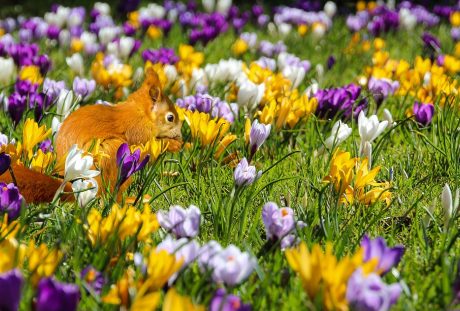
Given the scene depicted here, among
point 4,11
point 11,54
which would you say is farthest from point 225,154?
point 4,11

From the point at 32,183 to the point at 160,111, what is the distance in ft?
3.19

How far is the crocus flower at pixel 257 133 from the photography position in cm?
292

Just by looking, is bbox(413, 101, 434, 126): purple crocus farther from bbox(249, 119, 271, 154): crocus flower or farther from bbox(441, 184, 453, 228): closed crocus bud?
bbox(441, 184, 453, 228): closed crocus bud

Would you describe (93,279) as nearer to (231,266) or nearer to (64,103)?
(231,266)

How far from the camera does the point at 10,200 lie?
2.16 m

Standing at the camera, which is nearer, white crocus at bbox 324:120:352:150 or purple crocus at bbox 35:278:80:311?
purple crocus at bbox 35:278:80:311

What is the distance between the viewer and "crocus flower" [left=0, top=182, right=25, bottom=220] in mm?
2152

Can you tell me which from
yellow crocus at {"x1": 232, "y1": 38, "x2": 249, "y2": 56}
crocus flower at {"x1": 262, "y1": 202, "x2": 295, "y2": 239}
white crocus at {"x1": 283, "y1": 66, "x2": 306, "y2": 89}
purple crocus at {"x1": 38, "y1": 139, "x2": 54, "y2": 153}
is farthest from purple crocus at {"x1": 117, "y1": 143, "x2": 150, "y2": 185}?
yellow crocus at {"x1": 232, "y1": 38, "x2": 249, "y2": 56}

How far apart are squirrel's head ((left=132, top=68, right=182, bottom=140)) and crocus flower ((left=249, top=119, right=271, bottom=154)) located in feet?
1.73

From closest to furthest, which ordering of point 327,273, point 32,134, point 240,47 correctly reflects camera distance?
1. point 327,273
2. point 32,134
3. point 240,47

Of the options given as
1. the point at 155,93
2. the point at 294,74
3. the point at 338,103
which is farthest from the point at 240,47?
the point at 155,93

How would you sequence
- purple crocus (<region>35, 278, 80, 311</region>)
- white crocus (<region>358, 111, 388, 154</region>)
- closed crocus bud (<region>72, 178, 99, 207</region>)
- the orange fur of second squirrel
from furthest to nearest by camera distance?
white crocus (<region>358, 111, 388, 154</region>), the orange fur of second squirrel, closed crocus bud (<region>72, 178, 99, 207</region>), purple crocus (<region>35, 278, 80, 311</region>)

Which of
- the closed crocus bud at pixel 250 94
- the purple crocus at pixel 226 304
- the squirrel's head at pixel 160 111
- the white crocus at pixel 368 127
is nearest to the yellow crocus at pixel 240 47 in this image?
the closed crocus bud at pixel 250 94

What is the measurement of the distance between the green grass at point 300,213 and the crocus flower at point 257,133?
0.51 feet
